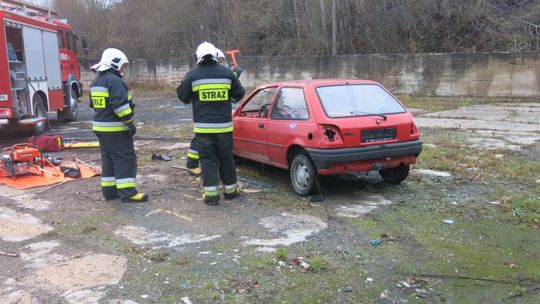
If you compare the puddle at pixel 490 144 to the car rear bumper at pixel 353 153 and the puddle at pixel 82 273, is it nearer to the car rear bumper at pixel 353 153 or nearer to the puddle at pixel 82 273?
the car rear bumper at pixel 353 153

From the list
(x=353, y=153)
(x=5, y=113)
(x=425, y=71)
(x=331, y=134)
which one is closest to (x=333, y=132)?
(x=331, y=134)

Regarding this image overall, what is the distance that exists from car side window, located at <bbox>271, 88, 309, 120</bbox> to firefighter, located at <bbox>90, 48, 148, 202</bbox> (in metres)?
1.88

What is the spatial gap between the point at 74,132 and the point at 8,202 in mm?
7250

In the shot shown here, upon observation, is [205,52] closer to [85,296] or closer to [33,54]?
[85,296]

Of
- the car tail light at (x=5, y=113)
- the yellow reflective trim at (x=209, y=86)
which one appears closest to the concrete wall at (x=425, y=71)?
the car tail light at (x=5, y=113)

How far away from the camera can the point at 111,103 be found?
6.24 m

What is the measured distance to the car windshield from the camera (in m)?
6.34

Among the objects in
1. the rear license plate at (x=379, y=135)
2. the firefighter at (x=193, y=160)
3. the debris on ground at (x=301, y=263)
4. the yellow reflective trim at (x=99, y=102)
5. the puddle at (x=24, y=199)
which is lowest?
the debris on ground at (x=301, y=263)

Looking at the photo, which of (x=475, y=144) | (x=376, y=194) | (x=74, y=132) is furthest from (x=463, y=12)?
(x=376, y=194)

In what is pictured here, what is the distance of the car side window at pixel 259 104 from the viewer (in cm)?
720

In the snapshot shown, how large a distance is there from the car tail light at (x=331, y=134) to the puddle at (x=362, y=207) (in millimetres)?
773

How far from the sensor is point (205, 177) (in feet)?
20.6

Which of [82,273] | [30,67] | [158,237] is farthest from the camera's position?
[30,67]

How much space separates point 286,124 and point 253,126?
0.84m
